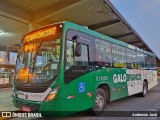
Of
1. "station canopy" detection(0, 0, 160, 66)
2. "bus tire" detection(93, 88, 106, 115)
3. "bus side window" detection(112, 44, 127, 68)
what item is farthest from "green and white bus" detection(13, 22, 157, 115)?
"station canopy" detection(0, 0, 160, 66)

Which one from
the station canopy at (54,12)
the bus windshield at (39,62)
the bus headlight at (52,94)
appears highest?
the station canopy at (54,12)

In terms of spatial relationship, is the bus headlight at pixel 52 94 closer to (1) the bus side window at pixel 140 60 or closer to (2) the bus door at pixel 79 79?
(2) the bus door at pixel 79 79

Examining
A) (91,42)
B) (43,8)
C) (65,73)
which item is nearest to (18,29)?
(43,8)

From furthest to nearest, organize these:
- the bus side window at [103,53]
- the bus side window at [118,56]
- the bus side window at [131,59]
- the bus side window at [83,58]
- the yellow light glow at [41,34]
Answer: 1. the bus side window at [131,59]
2. the bus side window at [118,56]
3. the bus side window at [103,53]
4. the bus side window at [83,58]
5. the yellow light glow at [41,34]

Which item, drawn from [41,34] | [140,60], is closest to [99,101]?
[41,34]

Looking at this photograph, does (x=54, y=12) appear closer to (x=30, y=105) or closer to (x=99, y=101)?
(x=99, y=101)

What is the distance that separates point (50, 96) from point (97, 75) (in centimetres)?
234

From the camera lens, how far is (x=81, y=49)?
249 inches

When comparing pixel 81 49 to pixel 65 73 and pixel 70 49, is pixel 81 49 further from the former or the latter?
pixel 65 73

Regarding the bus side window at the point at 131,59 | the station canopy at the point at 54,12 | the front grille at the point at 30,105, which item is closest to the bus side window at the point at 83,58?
the front grille at the point at 30,105

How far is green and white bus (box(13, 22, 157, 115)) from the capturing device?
5488 mm

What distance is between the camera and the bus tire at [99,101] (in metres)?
7.06

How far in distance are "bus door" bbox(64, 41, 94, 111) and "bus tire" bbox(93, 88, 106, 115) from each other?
1.45ft

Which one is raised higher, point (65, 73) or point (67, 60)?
point (67, 60)
